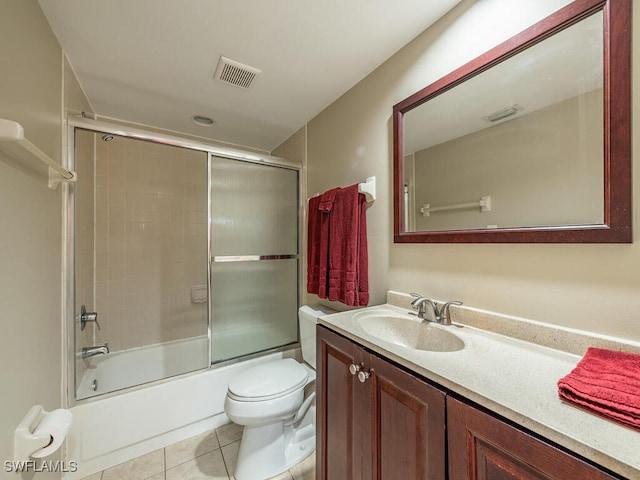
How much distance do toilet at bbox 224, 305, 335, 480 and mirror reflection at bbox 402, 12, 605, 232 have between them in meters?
0.94

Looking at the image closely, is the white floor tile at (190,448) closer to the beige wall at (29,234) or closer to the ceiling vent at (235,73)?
the beige wall at (29,234)

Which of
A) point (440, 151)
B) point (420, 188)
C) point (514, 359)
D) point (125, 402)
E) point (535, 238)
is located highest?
point (440, 151)

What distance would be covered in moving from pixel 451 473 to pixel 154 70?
2112 millimetres

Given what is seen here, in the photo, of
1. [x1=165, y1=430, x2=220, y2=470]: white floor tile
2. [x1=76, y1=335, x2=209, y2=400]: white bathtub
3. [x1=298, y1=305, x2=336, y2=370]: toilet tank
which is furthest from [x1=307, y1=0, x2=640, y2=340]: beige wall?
[x1=76, y1=335, x2=209, y2=400]: white bathtub

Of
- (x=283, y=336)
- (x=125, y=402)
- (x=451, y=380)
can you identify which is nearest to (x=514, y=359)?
(x=451, y=380)

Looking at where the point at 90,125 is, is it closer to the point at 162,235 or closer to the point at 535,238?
the point at 162,235

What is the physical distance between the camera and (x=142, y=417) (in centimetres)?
148

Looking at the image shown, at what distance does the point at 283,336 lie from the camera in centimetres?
211

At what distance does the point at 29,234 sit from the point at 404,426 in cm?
147

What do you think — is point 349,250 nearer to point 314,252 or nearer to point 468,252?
point 314,252

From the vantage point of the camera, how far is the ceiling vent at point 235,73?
54.0 inches

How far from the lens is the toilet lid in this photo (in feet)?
4.33

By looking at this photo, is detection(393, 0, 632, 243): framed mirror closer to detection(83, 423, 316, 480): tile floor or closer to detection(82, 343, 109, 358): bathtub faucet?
detection(83, 423, 316, 480): tile floor

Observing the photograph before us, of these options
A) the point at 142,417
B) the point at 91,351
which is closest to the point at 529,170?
the point at 142,417
